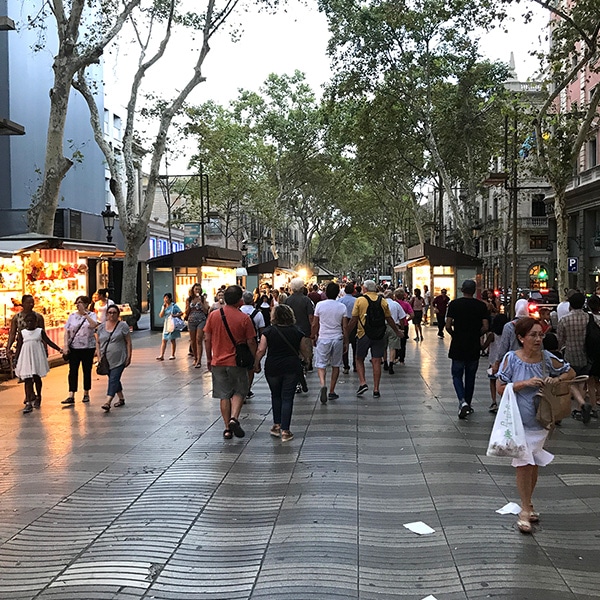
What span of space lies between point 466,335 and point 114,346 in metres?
4.92

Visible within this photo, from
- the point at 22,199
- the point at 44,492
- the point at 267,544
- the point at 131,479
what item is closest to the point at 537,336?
the point at 267,544

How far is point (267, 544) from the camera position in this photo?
16.9 feet

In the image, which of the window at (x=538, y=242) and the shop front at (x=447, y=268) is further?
the window at (x=538, y=242)

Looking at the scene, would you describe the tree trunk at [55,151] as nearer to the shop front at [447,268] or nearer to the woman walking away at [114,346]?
the woman walking away at [114,346]

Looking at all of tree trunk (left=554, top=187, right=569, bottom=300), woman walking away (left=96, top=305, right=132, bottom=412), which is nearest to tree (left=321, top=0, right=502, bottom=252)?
tree trunk (left=554, top=187, right=569, bottom=300)

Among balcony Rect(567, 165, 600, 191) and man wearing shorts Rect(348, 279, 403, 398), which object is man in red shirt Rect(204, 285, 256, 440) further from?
balcony Rect(567, 165, 600, 191)

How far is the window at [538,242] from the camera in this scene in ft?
159

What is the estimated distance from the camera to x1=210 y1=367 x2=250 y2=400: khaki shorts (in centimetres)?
859

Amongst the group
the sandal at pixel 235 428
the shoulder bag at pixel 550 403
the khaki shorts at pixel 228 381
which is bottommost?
the sandal at pixel 235 428

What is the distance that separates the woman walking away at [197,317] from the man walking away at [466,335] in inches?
275

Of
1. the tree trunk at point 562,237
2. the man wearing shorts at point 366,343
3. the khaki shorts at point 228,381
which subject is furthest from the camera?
the tree trunk at point 562,237

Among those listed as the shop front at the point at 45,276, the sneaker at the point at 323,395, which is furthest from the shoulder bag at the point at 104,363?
the shop front at the point at 45,276

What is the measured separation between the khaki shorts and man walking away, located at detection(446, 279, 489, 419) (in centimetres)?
292

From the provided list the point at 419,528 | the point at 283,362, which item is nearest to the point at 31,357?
the point at 283,362
